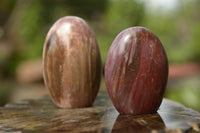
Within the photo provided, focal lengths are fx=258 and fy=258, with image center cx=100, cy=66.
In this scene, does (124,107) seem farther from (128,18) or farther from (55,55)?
(128,18)

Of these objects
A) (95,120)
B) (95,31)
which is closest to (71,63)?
(95,120)

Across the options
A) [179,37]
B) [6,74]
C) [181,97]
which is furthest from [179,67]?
[6,74]

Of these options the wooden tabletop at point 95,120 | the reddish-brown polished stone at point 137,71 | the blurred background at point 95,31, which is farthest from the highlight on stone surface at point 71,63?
the blurred background at point 95,31

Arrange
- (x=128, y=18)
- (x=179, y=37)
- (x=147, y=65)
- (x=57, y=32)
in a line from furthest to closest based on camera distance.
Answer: (x=179, y=37), (x=128, y=18), (x=57, y=32), (x=147, y=65)

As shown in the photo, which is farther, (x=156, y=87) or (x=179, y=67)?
(x=179, y=67)

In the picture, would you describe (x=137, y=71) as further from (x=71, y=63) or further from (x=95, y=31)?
(x=95, y=31)
